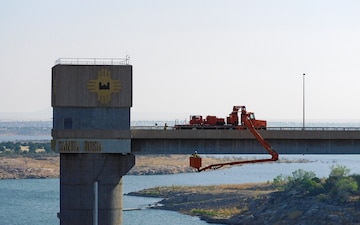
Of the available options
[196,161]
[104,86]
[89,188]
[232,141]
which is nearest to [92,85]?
[104,86]

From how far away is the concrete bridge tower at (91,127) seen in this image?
230 feet

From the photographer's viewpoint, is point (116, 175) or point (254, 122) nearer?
point (116, 175)

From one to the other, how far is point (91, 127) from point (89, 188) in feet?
15.0

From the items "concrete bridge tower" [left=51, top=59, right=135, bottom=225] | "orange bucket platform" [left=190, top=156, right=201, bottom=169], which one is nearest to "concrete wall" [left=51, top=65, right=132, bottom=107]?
"concrete bridge tower" [left=51, top=59, right=135, bottom=225]

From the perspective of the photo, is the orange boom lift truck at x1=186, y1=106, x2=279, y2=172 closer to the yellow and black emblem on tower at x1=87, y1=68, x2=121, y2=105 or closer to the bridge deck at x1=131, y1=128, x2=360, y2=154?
the bridge deck at x1=131, y1=128, x2=360, y2=154

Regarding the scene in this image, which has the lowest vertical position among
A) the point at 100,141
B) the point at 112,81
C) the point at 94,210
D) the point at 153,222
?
the point at 153,222

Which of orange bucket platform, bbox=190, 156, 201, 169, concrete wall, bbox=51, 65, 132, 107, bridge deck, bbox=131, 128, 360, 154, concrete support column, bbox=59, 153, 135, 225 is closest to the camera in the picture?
concrete support column, bbox=59, 153, 135, 225

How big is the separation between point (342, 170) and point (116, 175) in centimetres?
13030

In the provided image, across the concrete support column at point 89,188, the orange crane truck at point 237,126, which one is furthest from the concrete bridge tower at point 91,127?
the orange crane truck at point 237,126

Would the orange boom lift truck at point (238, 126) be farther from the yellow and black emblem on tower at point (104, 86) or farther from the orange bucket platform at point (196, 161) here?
the yellow and black emblem on tower at point (104, 86)

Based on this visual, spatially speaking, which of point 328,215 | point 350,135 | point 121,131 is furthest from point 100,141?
point 328,215

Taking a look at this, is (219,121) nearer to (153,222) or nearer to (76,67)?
(76,67)

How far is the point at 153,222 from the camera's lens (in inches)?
7466

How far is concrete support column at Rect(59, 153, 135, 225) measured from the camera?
229ft
